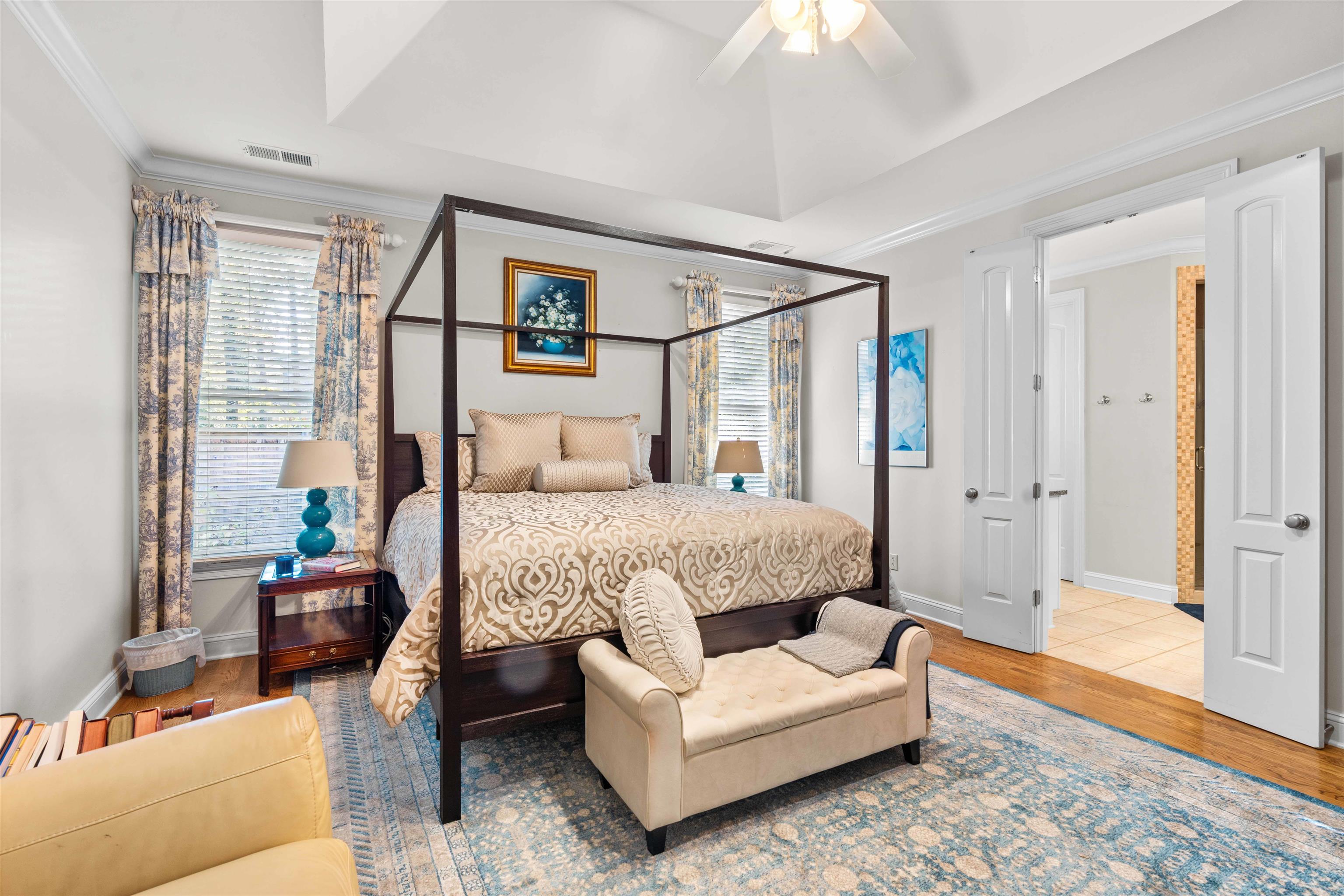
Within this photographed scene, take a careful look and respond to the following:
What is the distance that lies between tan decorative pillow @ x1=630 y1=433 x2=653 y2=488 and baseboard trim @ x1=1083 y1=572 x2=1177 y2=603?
12.0 ft

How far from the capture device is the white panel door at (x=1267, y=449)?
7.73ft

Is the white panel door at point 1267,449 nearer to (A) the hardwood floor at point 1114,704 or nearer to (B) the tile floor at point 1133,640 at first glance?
(A) the hardwood floor at point 1114,704

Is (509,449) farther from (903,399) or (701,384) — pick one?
(903,399)

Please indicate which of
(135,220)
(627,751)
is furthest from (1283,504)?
(135,220)

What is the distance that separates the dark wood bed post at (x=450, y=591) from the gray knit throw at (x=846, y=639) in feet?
3.94

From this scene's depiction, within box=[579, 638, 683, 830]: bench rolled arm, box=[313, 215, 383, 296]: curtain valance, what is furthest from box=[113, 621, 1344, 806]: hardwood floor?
box=[313, 215, 383, 296]: curtain valance

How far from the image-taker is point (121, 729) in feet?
4.75

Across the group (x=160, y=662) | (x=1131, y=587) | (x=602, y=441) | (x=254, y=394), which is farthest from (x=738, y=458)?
(x=160, y=662)

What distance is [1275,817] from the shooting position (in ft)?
6.20

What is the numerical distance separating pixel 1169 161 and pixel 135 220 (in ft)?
16.5

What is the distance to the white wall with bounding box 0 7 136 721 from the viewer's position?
6.43 ft

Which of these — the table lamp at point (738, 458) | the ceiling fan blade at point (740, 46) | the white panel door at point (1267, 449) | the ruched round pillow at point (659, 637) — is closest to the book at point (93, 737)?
the ruched round pillow at point (659, 637)

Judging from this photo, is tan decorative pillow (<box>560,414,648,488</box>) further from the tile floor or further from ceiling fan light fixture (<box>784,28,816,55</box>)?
the tile floor

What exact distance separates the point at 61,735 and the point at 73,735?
41 mm
